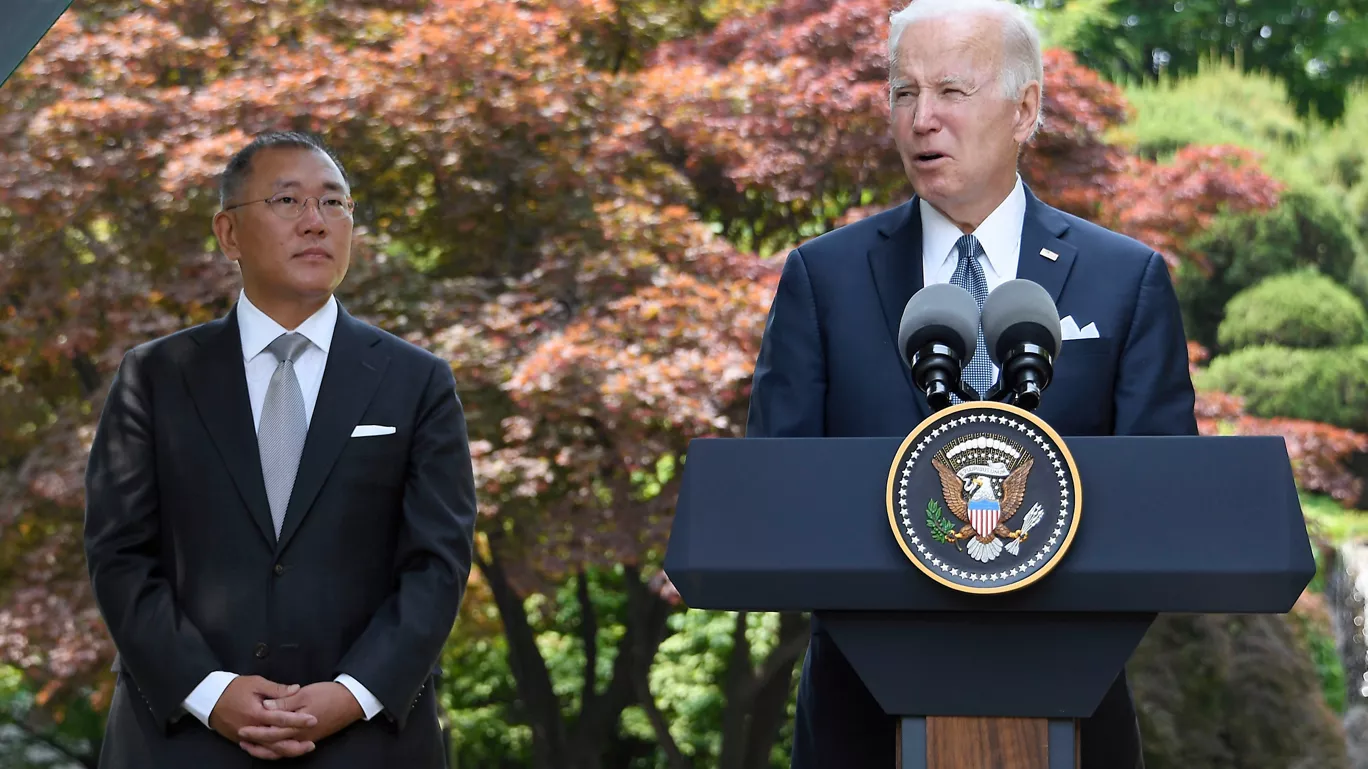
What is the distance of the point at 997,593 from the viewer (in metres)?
1.57

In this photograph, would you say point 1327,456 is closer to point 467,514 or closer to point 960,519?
point 467,514

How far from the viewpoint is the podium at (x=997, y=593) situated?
1.58 metres

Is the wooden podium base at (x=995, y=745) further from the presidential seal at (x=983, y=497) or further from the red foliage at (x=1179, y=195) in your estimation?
the red foliage at (x=1179, y=195)

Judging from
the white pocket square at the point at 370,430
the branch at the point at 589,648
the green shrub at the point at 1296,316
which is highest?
the white pocket square at the point at 370,430

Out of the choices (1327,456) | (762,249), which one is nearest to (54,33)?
(762,249)

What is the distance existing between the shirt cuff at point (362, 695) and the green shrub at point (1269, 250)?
1420cm

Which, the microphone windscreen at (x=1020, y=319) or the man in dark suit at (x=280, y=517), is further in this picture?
the man in dark suit at (x=280, y=517)

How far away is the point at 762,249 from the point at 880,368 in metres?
5.29

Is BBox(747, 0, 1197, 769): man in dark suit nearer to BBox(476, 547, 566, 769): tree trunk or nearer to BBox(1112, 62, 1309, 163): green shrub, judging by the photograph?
BBox(476, 547, 566, 769): tree trunk

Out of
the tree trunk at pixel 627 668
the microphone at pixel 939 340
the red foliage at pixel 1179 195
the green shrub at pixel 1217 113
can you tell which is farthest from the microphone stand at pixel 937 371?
the green shrub at pixel 1217 113

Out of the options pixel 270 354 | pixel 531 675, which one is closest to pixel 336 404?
pixel 270 354

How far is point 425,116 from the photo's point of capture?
20.7 ft

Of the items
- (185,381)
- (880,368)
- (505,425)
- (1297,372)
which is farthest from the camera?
(1297,372)

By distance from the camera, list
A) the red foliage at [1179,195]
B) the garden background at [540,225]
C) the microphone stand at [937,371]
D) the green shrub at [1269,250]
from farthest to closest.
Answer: the green shrub at [1269,250], the red foliage at [1179,195], the garden background at [540,225], the microphone stand at [937,371]
